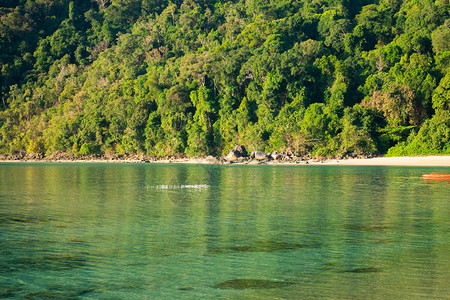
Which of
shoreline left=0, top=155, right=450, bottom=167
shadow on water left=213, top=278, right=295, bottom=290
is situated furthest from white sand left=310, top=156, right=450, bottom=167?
shadow on water left=213, top=278, right=295, bottom=290

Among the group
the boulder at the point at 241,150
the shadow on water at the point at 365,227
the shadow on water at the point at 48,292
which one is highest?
the boulder at the point at 241,150

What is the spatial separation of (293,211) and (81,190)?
14.1 metres

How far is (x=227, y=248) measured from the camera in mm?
10969

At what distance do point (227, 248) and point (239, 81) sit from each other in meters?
66.8

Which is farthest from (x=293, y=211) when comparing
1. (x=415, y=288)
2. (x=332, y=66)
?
(x=332, y=66)

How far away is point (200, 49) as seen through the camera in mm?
93875

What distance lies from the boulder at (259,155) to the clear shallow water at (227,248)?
4257 centimetres

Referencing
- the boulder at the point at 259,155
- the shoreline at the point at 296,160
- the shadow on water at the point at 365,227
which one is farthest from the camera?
the boulder at the point at 259,155

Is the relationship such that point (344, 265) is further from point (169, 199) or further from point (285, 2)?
point (285, 2)

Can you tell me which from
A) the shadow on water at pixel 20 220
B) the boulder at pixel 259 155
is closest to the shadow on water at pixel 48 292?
the shadow on water at pixel 20 220

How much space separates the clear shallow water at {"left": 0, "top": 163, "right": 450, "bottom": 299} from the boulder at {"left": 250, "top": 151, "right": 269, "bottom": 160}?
4257 centimetres

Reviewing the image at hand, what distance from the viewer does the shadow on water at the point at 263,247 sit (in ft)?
35.1

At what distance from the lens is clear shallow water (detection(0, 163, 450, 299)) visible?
25.9 feet

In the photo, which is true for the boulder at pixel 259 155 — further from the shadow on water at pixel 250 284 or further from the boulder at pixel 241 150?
the shadow on water at pixel 250 284
